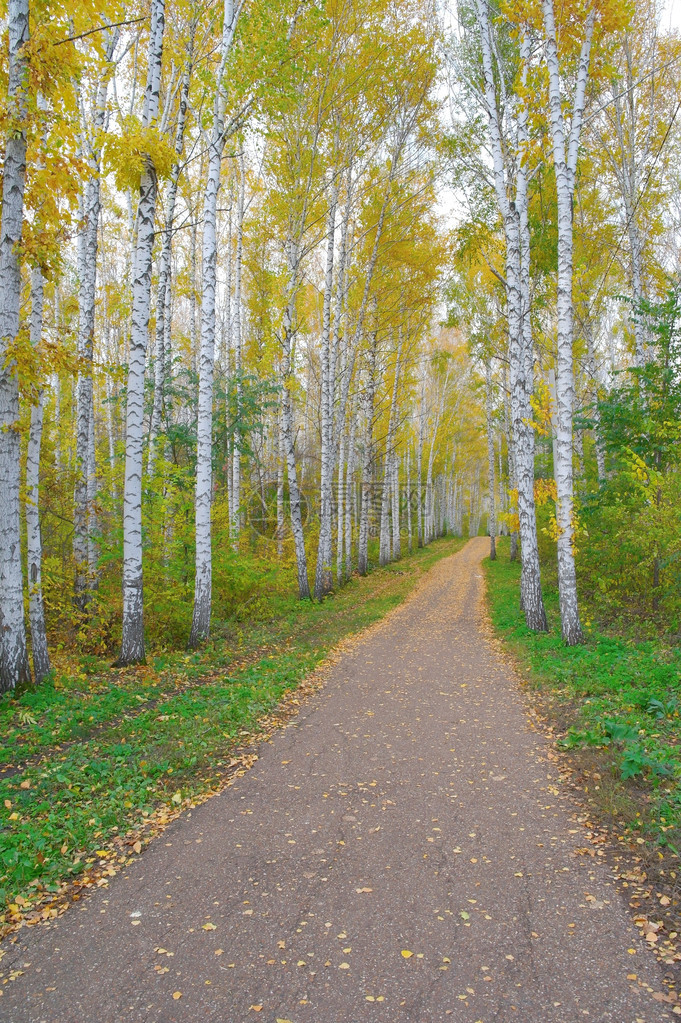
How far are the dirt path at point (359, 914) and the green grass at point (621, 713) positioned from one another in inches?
18.5

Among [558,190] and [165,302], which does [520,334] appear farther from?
[165,302]

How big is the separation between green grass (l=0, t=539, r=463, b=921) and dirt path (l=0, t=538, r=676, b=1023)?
0.42 metres

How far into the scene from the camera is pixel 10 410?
635 centimetres

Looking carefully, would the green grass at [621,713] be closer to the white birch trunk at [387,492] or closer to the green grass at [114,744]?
the green grass at [114,744]

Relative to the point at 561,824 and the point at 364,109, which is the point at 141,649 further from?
the point at 364,109

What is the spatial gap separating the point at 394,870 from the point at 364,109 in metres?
16.8

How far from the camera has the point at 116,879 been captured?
3598mm

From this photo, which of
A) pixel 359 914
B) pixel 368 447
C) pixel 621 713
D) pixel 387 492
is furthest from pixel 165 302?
pixel 359 914

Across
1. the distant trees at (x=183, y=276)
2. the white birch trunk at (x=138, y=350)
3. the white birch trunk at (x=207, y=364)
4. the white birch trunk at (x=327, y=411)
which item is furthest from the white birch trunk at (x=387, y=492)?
the white birch trunk at (x=138, y=350)

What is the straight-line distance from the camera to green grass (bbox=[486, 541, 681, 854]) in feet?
Result: 13.7

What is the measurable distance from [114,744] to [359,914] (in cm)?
327

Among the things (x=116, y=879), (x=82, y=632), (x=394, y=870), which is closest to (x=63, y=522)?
(x=82, y=632)

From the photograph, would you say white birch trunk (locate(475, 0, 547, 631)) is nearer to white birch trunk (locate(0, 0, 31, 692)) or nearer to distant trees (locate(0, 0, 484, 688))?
distant trees (locate(0, 0, 484, 688))

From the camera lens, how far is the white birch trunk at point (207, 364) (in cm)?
920
